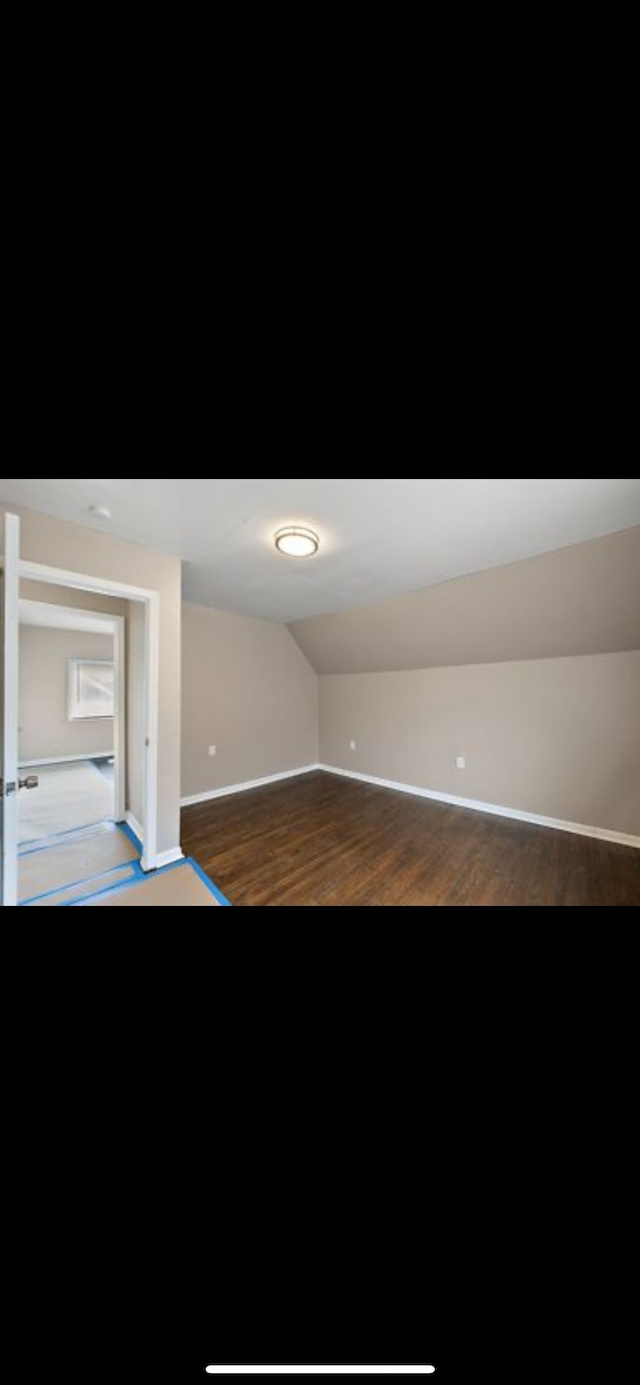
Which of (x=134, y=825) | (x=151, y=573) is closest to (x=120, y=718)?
(x=134, y=825)

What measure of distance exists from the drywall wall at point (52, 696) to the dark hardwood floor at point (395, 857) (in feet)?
11.7

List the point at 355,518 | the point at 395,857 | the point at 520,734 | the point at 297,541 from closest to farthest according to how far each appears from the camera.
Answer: the point at 355,518 → the point at 297,541 → the point at 395,857 → the point at 520,734

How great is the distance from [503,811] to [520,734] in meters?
0.72

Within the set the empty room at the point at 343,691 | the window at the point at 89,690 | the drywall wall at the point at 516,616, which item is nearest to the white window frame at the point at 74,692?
the window at the point at 89,690

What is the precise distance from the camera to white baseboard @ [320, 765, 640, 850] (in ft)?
9.80

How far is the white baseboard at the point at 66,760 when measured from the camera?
18.2ft

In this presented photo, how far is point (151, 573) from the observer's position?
247 centimetres

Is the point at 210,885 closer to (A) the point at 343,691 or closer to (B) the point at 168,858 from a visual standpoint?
(B) the point at 168,858

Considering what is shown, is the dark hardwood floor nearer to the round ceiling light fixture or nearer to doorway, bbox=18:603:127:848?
doorway, bbox=18:603:127:848

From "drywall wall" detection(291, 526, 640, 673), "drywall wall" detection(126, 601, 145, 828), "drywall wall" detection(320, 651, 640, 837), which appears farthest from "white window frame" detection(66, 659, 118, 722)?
"drywall wall" detection(320, 651, 640, 837)

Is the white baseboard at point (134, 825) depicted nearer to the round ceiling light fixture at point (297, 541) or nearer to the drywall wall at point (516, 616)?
the round ceiling light fixture at point (297, 541)
